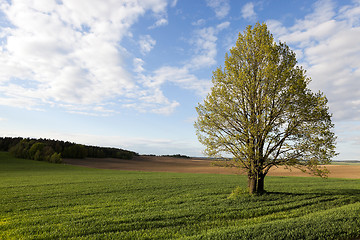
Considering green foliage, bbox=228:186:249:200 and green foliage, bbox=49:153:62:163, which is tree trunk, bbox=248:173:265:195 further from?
green foliage, bbox=49:153:62:163

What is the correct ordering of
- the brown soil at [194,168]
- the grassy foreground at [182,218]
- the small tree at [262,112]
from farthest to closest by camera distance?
the brown soil at [194,168] < the small tree at [262,112] < the grassy foreground at [182,218]

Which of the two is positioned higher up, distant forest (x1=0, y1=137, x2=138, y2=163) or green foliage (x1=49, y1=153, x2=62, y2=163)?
distant forest (x1=0, y1=137, x2=138, y2=163)

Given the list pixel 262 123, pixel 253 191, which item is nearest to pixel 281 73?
pixel 262 123

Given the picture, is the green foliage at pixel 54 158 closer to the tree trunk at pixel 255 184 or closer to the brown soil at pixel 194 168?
the brown soil at pixel 194 168

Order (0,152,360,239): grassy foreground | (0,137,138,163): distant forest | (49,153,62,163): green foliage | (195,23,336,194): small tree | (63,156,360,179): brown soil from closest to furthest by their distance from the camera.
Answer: (0,152,360,239): grassy foreground < (195,23,336,194): small tree < (63,156,360,179): brown soil < (49,153,62,163): green foliage < (0,137,138,163): distant forest

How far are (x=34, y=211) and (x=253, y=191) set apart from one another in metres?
14.9

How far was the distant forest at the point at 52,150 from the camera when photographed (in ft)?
223

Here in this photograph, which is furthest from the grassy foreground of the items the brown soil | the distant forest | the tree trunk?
the distant forest

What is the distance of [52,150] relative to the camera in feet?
227

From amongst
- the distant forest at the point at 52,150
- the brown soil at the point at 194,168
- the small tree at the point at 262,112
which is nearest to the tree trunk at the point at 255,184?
the small tree at the point at 262,112

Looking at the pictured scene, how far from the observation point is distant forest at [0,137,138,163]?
223 ft

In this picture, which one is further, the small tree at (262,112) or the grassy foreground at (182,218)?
the small tree at (262,112)

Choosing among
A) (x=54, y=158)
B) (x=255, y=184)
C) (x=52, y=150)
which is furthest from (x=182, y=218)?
(x=52, y=150)

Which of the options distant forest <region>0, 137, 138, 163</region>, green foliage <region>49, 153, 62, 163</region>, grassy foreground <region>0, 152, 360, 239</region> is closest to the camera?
grassy foreground <region>0, 152, 360, 239</region>
